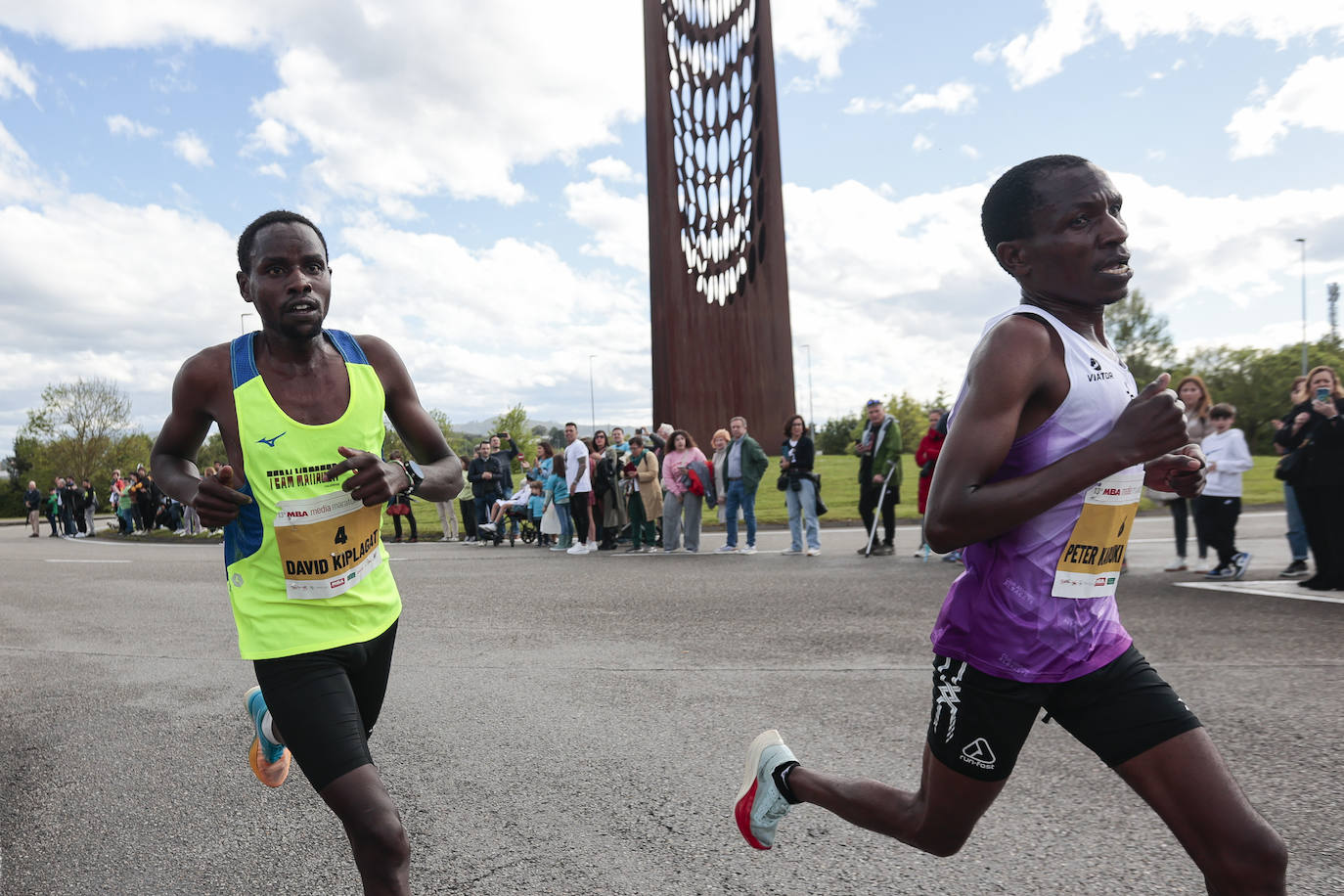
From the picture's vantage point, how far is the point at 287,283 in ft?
8.98

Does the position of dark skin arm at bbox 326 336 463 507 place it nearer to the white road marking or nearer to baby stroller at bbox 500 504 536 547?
the white road marking

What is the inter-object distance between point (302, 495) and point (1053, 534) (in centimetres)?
182

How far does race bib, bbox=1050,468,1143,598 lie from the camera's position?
221 centimetres

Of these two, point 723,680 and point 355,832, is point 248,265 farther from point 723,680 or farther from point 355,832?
point 723,680

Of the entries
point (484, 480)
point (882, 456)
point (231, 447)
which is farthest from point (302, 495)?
point (484, 480)

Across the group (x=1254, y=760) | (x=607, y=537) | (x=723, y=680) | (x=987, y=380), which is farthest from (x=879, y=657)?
(x=607, y=537)

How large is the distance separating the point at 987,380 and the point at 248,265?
1978mm

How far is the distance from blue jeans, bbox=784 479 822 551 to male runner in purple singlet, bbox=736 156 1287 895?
10343 millimetres

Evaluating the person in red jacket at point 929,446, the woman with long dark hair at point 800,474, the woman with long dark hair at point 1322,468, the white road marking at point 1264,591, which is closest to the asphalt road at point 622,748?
the white road marking at point 1264,591

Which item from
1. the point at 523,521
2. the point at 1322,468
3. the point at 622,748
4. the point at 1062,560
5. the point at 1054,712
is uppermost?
the point at 1322,468

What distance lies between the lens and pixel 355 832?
231cm

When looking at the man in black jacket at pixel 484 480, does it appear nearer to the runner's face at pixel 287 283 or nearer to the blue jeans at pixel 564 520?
the blue jeans at pixel 564 520

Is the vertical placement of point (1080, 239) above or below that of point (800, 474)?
above

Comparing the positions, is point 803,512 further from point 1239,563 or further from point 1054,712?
point 1054,712
